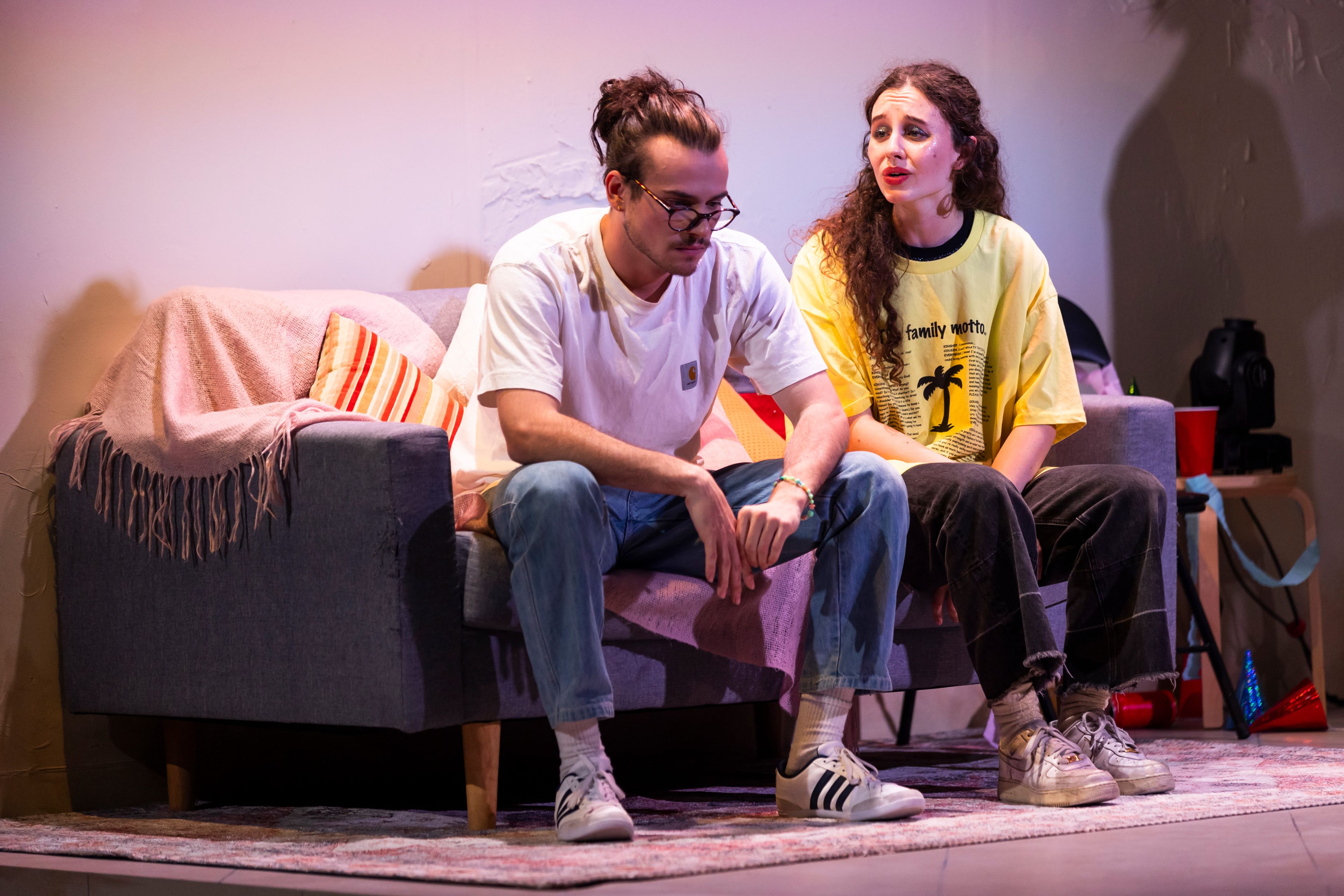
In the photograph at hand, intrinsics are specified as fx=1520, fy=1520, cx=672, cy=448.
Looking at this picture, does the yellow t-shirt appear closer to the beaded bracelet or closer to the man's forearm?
the man's forearm

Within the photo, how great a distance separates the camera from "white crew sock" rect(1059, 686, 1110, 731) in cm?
239

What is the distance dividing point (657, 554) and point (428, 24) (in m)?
1.39

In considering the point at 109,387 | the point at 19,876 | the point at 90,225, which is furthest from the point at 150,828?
the point at 90,225

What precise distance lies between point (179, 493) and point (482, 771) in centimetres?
66

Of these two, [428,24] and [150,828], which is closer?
[150,828]

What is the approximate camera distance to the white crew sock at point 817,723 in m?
2.12

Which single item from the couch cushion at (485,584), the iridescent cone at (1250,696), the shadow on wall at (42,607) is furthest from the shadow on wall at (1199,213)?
the shadow on wall at (42,607)

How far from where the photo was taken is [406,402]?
260 centimetres

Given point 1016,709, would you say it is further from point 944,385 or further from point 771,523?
point 944,385

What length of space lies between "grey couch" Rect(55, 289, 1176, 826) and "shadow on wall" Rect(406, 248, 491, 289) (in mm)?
809

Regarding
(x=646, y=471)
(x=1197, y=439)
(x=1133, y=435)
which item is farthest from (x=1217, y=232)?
(x=646, y=471)

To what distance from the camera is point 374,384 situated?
2.60 meters

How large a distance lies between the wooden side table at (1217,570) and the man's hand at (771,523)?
162 centimetres

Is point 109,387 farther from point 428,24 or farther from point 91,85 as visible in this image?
point 428,24
